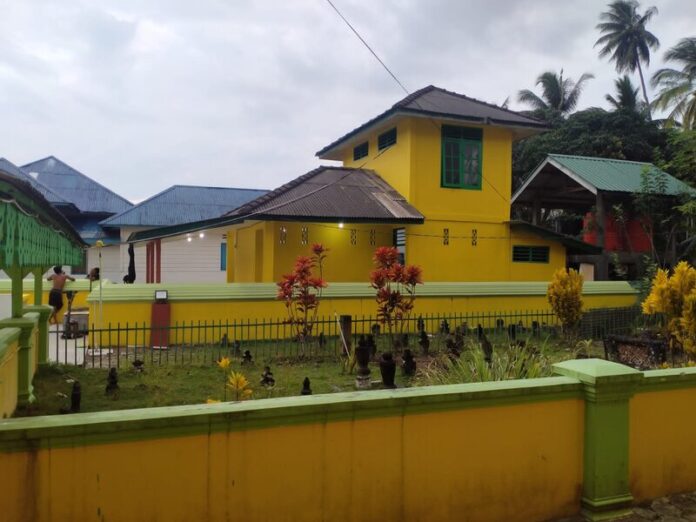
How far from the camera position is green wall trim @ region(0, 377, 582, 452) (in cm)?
289

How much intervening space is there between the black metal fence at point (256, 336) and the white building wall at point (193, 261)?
1293 centimetres

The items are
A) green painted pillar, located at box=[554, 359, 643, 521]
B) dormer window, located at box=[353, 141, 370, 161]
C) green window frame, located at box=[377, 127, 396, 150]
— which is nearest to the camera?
green painted pillar, located at box=[554, 359, 643, 521]

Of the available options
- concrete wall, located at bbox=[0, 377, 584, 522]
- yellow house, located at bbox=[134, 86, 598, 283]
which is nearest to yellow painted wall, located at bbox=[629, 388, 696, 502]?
concrete wall, located at bbox=[0, 377, 584, 522]

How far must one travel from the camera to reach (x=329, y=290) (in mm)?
12312

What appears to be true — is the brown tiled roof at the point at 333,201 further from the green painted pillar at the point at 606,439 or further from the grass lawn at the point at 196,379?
the green painted pillar at the point at 606,439

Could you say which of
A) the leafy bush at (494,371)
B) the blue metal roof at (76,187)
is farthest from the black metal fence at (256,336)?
the blue metal roof at (76,187)

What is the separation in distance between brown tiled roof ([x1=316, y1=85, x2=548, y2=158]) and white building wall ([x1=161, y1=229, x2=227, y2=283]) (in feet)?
37.4

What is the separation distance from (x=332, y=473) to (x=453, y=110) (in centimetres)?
1458

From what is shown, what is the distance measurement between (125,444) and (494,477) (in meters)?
2.55

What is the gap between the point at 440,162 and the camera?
53.0ft

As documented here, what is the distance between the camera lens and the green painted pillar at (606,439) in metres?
4.00

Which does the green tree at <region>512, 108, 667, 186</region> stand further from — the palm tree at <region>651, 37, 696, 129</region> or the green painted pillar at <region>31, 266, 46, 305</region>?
the green painted pillar at <region>31, 266, 46, 305</region>

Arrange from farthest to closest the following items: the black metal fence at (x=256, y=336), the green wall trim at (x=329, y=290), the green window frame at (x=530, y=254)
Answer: the green window frame at (x=530, y=254), the green wall trim at (x=329, y=290), the black metal fence at (x=256, y=336)

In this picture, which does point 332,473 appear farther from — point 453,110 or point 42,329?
point 453,110
